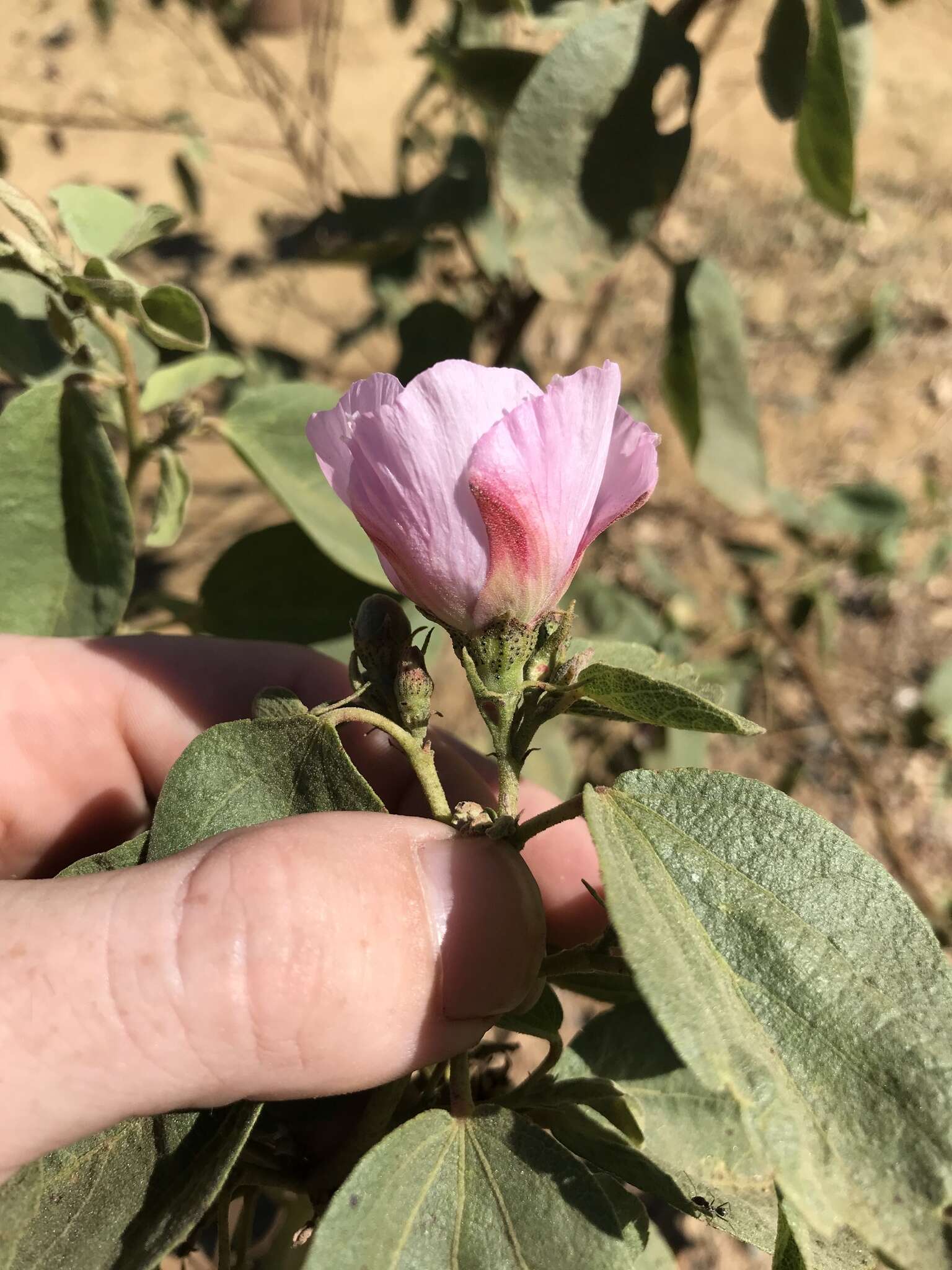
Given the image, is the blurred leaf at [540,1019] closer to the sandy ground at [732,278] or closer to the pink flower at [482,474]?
the pink flower at [482,474]

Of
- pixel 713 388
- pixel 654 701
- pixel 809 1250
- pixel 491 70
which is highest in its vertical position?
pixel 491 70

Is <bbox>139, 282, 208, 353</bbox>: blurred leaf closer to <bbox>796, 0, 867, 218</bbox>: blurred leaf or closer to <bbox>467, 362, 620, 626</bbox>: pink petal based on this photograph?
<bbox>467, 362, 620, 626</bbox>: pink petal

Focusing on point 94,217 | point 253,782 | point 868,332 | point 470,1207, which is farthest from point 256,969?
point 868,332

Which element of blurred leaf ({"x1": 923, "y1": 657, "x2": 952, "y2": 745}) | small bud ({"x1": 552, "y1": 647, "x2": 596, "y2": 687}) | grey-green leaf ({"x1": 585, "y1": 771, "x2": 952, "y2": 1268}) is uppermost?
small bud ({"x1": 552, "y1": 647, "x2": 596, "y2": 687})

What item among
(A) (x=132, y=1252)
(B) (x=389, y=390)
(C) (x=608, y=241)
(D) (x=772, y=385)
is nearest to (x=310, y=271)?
(D) (x=772, y=385)

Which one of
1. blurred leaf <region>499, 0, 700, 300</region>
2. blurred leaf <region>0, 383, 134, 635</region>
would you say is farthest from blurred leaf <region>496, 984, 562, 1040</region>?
blurred leaf <region>499, 0, 700, 300</region>

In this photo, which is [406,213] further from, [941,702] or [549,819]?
[941,702]
